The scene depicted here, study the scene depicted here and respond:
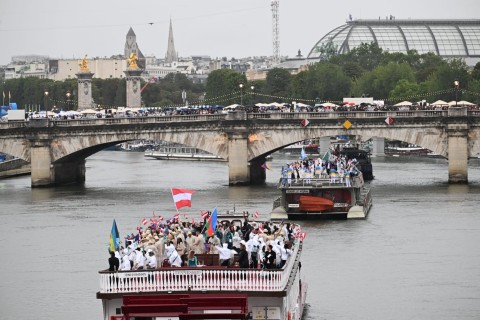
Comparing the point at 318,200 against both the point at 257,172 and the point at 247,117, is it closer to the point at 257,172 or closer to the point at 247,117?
the point at 247,117

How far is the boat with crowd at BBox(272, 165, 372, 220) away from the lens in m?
73.2

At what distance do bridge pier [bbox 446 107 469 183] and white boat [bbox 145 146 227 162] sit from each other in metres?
54.3

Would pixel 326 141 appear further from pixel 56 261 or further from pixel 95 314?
pixel 95 314

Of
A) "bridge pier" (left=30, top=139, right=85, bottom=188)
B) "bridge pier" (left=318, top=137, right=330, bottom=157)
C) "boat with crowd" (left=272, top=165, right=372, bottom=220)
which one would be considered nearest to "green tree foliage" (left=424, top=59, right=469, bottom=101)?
"bridge pier" (left=318, top=137, right=330, bottom=157)

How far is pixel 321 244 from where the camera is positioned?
62.7 meters

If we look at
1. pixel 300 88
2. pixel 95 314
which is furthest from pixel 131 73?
pixel 95 314

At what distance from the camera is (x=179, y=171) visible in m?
123

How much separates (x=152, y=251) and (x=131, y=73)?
131 metres

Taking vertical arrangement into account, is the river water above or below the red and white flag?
below

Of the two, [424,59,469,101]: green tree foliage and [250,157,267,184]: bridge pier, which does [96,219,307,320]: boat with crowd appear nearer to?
[250,157,267,184]: bridge pier

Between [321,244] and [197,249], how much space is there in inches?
933

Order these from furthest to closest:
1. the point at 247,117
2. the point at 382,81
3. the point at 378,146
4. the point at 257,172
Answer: the point at 382,81 → the point at 378,146 → the point at 257,172 → the point at 247,117

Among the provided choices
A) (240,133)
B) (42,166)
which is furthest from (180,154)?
(240,133)

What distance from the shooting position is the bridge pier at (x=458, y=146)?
93.4m
